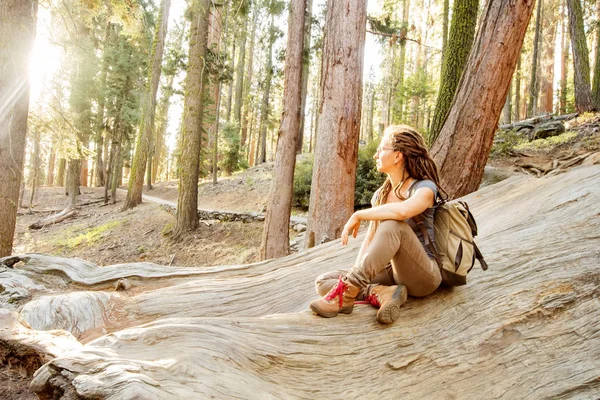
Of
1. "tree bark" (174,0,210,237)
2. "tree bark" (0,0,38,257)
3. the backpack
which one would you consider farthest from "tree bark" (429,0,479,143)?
"tree bark" (0,0,38,257)

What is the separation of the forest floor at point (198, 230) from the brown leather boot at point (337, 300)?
533 centimetres

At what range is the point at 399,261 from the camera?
8.41ft

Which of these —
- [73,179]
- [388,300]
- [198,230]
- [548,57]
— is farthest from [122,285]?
[548,57]

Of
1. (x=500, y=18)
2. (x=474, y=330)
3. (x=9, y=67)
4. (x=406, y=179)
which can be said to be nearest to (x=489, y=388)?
(x=474, y=330)

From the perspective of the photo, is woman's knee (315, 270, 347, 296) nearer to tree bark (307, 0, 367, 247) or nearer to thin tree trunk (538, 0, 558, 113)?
tree bark (307, 0, 367, 247)

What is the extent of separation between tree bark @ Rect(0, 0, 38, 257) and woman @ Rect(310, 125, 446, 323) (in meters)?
5.30

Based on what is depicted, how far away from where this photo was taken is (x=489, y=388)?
7.16 ft

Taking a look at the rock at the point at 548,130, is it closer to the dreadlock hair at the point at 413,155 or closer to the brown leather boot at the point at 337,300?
the dreadlock hair at the point at 413,155

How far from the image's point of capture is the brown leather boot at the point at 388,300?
2.51m

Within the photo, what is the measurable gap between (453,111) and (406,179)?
344 centimetres

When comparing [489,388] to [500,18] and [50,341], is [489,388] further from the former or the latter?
[500,18]

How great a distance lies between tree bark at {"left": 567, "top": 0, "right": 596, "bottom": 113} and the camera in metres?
12.8

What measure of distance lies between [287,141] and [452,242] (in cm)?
453

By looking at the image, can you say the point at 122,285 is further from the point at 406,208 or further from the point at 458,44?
the point at 458,44
